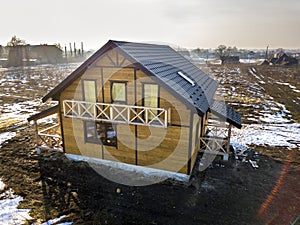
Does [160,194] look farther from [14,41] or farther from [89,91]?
[14,41]

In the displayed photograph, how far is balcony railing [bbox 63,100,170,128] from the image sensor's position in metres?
9.80

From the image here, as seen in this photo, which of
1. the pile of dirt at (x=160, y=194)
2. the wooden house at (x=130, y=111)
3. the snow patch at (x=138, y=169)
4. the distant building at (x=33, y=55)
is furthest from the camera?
the distant building at (x=33, y=55)

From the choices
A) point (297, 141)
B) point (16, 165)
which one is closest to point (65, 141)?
point (16, 165)

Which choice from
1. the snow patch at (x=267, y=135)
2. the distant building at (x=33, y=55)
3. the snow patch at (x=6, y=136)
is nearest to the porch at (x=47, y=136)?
the snow patch at (x=6, y=136)

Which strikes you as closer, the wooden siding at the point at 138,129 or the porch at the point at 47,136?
the wooden siding at the point at 138,129

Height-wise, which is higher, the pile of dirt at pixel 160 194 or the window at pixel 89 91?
the window at pixel 89 91

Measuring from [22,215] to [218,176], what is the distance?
8.54 metres

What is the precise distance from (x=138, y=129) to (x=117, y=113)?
141 cm

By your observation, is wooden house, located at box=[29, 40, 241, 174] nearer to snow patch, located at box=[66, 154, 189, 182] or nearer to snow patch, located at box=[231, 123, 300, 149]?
snow patch, located at box=[66, 154, 189, 182]

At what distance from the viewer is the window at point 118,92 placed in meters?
10.5

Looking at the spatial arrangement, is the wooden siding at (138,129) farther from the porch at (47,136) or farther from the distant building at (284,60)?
the distant building at (284,60)

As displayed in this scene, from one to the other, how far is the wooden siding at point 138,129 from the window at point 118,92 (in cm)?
19

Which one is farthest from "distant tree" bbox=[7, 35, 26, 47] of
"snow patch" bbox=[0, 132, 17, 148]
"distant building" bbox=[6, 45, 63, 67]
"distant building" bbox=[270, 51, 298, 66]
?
"distant building" bbox=[270, 51, 298, 66]

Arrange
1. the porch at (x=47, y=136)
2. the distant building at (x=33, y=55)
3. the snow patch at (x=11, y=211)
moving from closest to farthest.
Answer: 1. the snow patch at (x=11, y=211)
2. the porch at (x=47, y=136)
3. the distant building at (x=33, y=55)
